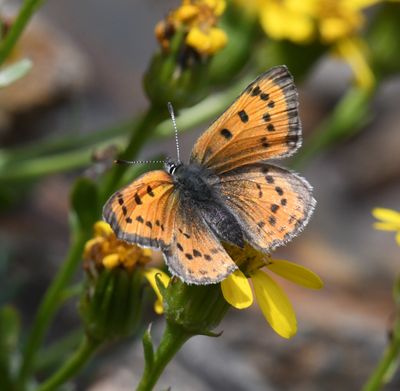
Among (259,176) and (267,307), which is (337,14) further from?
(267,307)

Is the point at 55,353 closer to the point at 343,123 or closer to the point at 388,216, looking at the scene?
the point at 388,216

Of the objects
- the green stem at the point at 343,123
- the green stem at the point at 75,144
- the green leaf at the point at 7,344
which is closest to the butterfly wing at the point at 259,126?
the green leaf at the point at 7,344

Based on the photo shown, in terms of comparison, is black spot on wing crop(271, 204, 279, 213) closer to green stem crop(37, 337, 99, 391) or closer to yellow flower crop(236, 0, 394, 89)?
green stem crop(37, 337, 99, 391)

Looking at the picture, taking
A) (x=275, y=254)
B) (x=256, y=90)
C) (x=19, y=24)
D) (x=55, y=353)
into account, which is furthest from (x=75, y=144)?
(x=275, y=254)

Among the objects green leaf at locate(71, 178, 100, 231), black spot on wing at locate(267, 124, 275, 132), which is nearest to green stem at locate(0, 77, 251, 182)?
green leaf at locate(71, 178, 100, 231)

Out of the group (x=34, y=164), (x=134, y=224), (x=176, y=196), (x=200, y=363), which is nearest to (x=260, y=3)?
(x=34, y=164)

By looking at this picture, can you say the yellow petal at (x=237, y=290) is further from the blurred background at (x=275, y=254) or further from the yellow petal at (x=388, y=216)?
the blurred background at (x=275, y=254)
